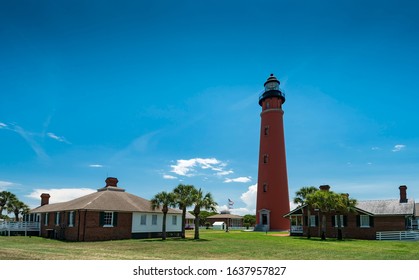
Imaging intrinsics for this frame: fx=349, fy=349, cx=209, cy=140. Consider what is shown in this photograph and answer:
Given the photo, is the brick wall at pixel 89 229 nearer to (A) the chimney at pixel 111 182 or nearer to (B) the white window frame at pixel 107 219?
(B) the white window frame at pixel 107 219

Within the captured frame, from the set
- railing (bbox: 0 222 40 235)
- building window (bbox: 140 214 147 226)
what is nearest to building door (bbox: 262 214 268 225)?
building window (bbox: 140 214 147 226)

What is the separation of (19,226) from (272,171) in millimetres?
30055

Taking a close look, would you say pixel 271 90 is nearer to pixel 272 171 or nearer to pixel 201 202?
pixel 272 171

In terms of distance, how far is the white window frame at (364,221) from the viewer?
116 feet

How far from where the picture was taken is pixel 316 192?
3422cm

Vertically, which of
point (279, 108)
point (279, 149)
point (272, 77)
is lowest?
point (279, 149)

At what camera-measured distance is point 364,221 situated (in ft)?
117

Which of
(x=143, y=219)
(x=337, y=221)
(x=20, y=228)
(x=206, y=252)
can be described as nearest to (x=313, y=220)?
(x=337, y=221)

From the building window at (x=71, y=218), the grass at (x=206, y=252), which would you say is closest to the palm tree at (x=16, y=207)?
the building window at (x=71, y=218)

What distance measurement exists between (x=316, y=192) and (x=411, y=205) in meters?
10.2

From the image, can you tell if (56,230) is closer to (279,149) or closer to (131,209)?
(131,209)

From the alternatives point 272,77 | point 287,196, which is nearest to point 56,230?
point 287,196

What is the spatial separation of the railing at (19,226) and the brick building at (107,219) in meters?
0.98

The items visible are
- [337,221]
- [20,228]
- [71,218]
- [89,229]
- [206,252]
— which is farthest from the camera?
[20,228]
